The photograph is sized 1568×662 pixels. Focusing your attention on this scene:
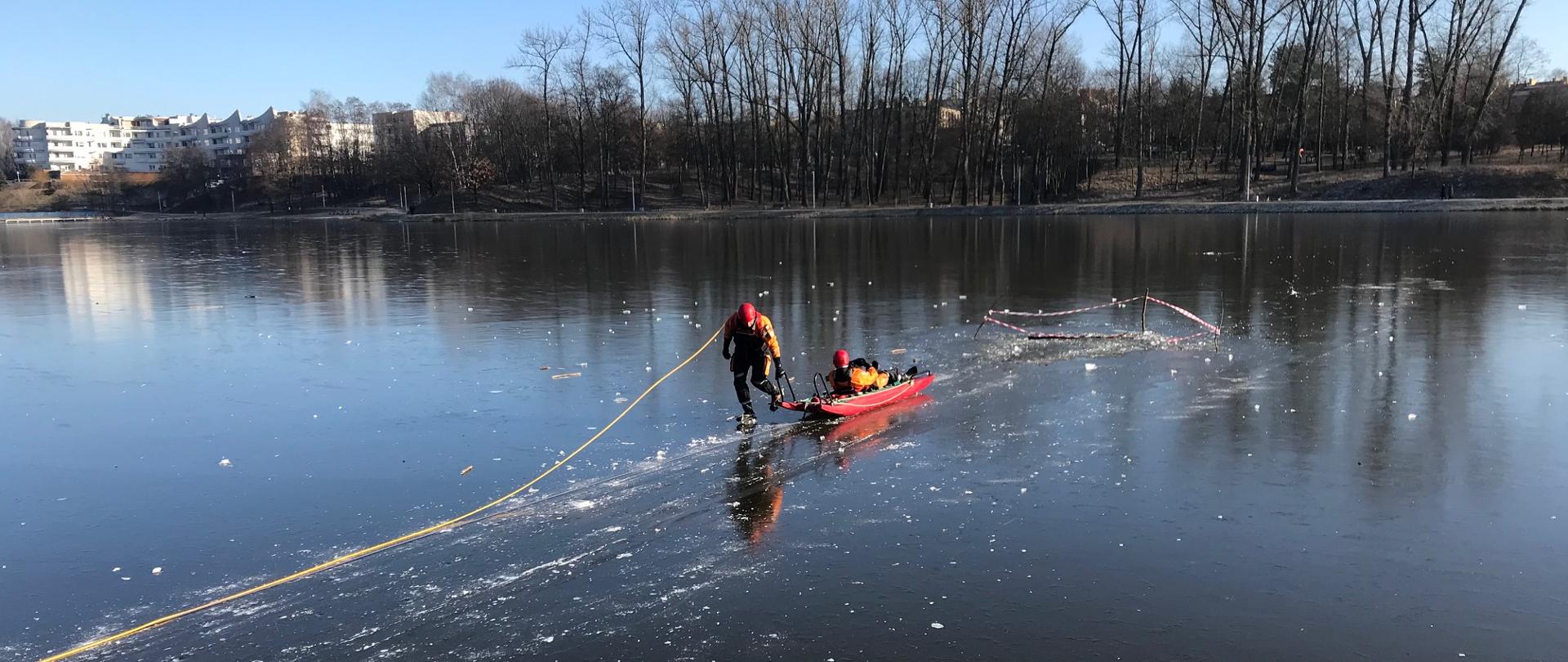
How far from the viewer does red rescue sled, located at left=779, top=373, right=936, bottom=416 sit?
10688mm

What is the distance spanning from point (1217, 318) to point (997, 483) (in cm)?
1040

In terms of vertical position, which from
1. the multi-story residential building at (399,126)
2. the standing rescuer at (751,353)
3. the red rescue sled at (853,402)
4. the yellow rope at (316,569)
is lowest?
the yellow rope at (316,569)

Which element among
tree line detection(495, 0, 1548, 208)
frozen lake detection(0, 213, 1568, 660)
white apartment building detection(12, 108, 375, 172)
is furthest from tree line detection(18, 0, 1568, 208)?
white apartment building detection(12, 108, 375, 172)

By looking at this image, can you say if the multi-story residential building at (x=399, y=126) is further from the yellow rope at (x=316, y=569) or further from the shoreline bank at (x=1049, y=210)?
the yellow rope at (x=316, y=569)

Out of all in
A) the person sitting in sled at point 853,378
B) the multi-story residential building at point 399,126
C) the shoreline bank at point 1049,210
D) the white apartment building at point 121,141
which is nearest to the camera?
the person sitting in sled at point 853,378

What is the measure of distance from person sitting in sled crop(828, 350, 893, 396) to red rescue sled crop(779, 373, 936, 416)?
9 cm

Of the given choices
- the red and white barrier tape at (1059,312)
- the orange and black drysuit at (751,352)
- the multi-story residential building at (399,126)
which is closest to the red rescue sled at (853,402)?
the orange and black drysuit at (751,352)

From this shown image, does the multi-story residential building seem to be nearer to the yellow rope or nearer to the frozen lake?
the frozen lake

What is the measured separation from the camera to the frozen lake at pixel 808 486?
597cm

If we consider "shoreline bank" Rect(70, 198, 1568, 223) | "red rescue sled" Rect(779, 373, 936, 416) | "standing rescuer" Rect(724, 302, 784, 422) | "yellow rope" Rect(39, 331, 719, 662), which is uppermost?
"shoreline bank" Rect(70, 198, 1568, 223)

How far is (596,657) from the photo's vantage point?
5617 mm

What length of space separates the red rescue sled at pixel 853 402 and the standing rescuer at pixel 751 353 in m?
0.30

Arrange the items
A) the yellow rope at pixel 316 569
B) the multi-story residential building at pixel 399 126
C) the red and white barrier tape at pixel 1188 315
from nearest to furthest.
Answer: the yellow rope at pixel 316 569, the red and white barrier tape at pixel 1188 315, the multi-story residential building at pixel 399 126

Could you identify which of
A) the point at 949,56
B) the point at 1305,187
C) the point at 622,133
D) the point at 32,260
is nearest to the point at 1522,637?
the point at 32,260
